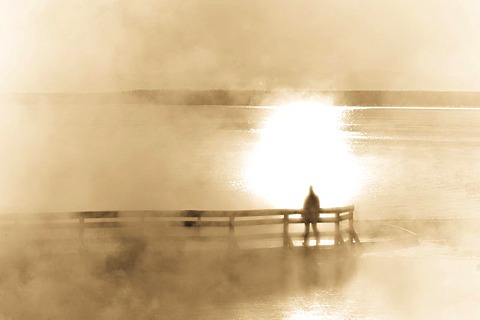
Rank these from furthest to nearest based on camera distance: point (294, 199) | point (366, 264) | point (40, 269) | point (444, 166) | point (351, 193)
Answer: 1. point (444, 166)
2. point (351, 193)
3. point (294, 199)
4. point (366, 264)
5. point (40, 269)

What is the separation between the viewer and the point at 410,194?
145 feet

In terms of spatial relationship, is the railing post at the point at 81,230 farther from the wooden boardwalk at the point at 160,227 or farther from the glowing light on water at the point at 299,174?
the glowing light on water at the point at 299,174

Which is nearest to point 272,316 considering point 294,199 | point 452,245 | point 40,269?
point 40,269

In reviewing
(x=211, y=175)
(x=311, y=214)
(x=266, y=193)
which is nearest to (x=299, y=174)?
(x=211, y=175)

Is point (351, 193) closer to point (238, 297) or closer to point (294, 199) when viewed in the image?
point (294, 199)

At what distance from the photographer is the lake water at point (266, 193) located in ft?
34.5

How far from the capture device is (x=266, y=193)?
Result: 134 feet

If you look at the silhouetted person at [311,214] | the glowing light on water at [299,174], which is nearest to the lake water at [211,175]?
the glowing light on water at [299,174]

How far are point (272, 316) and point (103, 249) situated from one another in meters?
4.59

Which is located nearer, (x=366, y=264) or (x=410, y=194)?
(x=366, y=264)

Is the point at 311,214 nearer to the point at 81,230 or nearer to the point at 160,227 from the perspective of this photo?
the point at 160,227

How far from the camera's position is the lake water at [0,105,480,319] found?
10523 mm

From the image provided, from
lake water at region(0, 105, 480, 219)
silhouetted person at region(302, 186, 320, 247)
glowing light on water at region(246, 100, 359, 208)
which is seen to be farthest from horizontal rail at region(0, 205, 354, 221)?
glowing light on water at region(246, 100, 359, 208)

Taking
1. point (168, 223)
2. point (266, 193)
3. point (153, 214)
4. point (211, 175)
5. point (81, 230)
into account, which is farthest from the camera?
point (211, 175)
